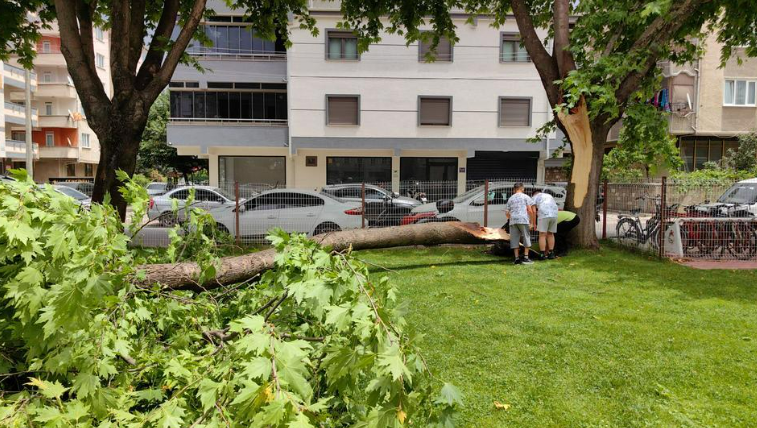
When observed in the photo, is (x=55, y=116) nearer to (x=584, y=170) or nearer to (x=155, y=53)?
(x=155, y=53)

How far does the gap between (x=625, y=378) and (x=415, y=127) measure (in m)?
20.3

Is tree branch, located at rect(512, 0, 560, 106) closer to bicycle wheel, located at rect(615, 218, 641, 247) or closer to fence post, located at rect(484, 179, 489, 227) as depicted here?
fence post, located at rect(484, 179, 489, 227)

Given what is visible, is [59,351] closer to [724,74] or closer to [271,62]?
[271,62]

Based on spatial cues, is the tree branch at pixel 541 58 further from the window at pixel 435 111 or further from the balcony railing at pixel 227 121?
the balcony railing at pixel 227 121

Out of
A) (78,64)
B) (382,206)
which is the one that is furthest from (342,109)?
(78,64)

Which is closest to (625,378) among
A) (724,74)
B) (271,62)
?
(271,62)

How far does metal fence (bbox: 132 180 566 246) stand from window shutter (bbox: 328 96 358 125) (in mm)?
10672

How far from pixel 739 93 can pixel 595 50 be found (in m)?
22.3

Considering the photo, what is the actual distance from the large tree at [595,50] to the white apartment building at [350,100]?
10.7 metres

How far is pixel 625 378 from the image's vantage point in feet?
14.3

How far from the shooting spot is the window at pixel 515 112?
24.1m

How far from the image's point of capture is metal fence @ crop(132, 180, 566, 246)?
12.6 meters

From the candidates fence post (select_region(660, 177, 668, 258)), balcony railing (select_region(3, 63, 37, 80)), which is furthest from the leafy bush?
balcony railing (select_region(3, 63, 37, 80))

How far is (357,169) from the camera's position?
82.4 feet
